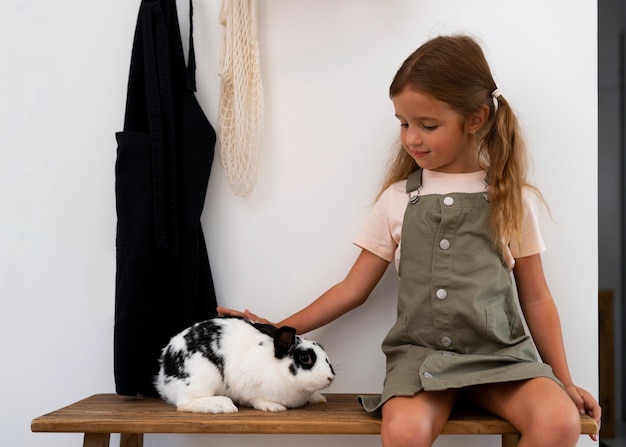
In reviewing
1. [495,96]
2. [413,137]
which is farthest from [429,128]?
[495,96]

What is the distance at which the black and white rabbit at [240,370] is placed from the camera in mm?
1309

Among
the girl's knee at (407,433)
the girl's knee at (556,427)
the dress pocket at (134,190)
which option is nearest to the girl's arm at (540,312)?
the girl's knee at (556,427)

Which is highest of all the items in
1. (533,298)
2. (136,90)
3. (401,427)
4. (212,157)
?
(136,90)

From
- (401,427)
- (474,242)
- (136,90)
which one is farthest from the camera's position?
(136,90)

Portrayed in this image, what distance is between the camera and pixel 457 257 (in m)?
1.35

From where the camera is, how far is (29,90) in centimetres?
162

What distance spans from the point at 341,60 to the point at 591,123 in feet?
1.98

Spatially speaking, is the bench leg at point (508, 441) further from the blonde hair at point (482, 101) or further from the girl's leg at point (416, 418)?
the blonde hair at point (482, 101)

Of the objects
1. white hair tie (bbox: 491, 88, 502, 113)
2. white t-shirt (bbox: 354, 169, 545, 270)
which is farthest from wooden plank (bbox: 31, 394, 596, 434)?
white hair tie (bbox: 491, 88, 502, 113)

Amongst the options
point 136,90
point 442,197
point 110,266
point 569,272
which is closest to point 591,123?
point 569,272

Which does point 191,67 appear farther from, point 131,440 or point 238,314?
point 131,440

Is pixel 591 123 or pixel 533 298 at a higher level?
pixel 591 123

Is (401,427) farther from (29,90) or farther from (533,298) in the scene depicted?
(29,90)

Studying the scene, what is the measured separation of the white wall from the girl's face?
0.63 ft
